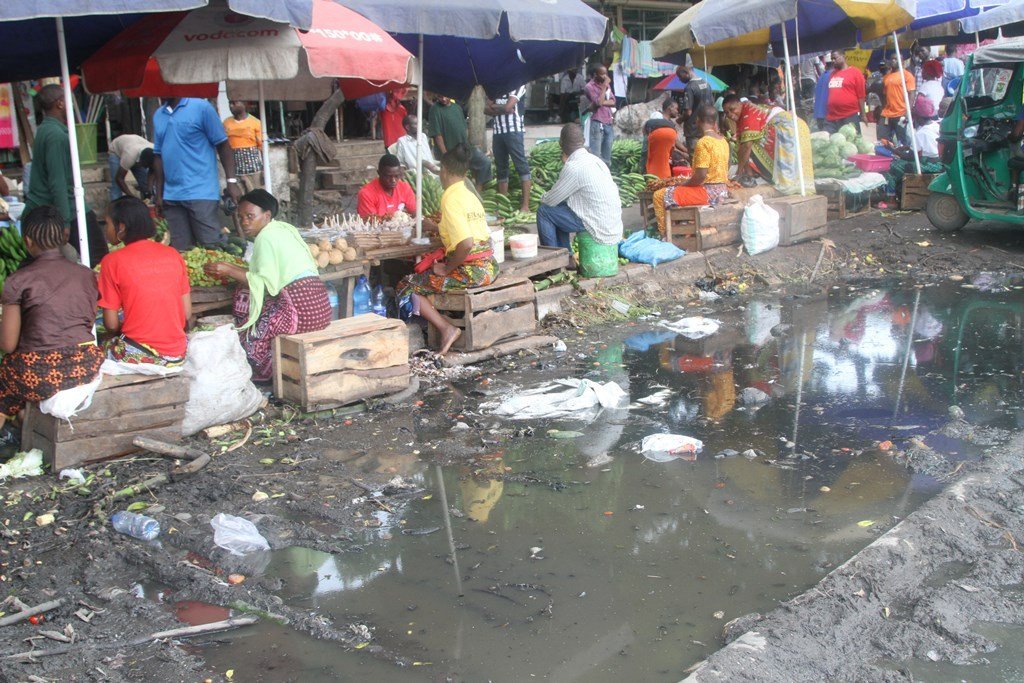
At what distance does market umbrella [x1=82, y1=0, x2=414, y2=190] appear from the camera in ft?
22.2

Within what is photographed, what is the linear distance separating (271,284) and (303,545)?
2.52 metres

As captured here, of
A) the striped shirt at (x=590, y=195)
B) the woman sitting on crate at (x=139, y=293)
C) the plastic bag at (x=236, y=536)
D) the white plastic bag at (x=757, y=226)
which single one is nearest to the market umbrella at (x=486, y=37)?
the striped shirt at (x=590, y=195)

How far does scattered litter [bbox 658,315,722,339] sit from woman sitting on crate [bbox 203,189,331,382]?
142 inches

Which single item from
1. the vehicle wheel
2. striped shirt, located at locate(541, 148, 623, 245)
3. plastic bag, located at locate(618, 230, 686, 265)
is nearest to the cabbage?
the vehicle wheel

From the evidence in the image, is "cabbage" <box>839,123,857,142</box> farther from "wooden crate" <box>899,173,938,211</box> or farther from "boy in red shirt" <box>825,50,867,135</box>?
"wooden crate" <box>899,173,938,211</box>

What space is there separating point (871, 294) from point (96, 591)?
8.55 m

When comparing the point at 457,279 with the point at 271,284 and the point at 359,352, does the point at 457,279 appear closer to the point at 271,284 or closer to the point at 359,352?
the point at 359,352

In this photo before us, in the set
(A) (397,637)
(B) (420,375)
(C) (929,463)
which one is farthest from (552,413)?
(A) (397,637)

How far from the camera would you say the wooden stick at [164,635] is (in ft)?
12.8

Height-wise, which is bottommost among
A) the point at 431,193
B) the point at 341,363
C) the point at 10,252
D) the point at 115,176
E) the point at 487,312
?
the point at 341,363

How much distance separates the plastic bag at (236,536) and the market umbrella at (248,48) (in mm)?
3237

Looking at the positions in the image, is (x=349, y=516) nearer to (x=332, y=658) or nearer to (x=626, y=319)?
(x=332, y=658)

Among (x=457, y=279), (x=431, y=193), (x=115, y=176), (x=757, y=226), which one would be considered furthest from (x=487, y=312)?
(x=115, y=176)

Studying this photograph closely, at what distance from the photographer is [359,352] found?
6.92 meters
